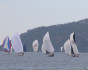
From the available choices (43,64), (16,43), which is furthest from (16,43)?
(43,64)

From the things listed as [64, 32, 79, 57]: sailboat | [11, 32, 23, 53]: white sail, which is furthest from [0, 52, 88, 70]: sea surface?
[64, 32, 79, 57]: sailboat

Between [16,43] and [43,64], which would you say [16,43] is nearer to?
[16,43]

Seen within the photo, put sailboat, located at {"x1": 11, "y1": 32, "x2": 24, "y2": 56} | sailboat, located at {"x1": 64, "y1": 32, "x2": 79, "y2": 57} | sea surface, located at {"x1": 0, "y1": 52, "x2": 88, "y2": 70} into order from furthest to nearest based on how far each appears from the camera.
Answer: sailboat, located at {"x1": 64, "y1": 32, "x2": 79, "y2": 57} < sailboat, located at {"x1": 11, "y1": 32, "x2": 24, "y2": 56} < sea surface, located at {"x1": 0, "y1": 52, "x2": 88, "y2": 70}

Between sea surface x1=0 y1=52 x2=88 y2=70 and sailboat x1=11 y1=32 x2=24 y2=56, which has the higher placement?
sailboat x1=11 y1=32 x2=24 y2=56

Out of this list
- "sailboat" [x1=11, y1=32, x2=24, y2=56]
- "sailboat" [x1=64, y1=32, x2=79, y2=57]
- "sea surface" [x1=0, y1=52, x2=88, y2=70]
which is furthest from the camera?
"sailboat" [x1=64, y1=32, x2=79, y2=57]

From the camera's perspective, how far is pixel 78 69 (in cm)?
5691

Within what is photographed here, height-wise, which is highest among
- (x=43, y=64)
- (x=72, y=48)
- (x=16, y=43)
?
(x=16, y=43)

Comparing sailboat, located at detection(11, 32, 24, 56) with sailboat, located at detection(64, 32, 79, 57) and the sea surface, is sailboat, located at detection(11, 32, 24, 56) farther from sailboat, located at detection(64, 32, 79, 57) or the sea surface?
sailboat, located at detection(64, 32, 79, 57)

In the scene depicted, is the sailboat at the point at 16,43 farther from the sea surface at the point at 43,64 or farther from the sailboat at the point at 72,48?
the sailboat at the point at 72,48

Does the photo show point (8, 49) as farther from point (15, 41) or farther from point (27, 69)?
point (27, 69)

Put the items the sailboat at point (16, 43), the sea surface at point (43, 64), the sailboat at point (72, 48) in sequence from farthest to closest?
1. the sailboat at point (72, 48)
2. the sailboat at point (16, 43)
3. the sea surface at point (43, 64)

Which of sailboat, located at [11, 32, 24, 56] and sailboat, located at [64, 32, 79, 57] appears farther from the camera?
sailboat, located at [64, 32, 79, 57]

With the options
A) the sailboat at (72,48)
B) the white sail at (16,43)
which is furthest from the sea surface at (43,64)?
the sailboat at (72,48)

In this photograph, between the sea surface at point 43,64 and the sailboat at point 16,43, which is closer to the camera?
the sea surface at point 43,64
